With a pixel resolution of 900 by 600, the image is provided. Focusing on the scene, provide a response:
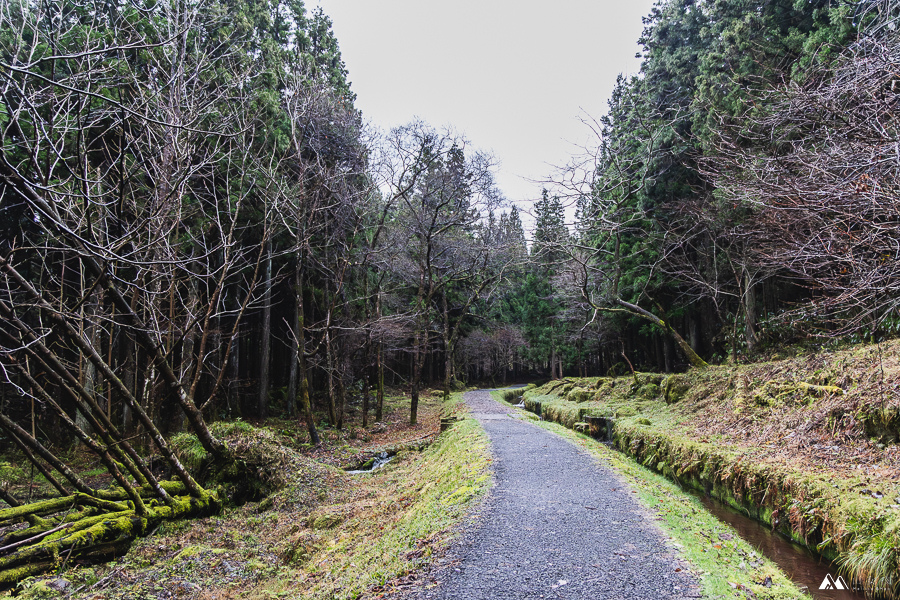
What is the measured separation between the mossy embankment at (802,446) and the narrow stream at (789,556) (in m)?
0.11

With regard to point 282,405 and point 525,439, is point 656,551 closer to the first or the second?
point 525,439

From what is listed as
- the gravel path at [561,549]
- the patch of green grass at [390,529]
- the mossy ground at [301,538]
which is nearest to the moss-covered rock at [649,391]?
the mossy ground at [301,538]

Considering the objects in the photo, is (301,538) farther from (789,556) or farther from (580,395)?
(580,395)

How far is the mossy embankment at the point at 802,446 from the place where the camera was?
13.8 ft

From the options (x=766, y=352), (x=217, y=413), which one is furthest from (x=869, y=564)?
(x=217, y=413)

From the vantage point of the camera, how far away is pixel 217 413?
14.3 m

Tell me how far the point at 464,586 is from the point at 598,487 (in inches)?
119

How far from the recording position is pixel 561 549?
375 centimetres

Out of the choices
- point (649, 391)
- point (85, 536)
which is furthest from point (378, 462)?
point (649, 391)

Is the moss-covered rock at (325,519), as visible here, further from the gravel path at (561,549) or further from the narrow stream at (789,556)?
the narrow stream at (789,556)

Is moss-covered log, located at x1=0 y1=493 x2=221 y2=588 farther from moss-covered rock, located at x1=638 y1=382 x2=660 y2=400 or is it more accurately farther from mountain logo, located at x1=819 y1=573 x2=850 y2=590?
moss-covered rock, located at x1=638 y1=382 x2=660 y2=400

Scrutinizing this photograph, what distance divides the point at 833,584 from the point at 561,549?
235 cm

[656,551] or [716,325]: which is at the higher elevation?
[716,325]

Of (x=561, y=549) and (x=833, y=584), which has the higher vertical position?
(x=561, y=549)
